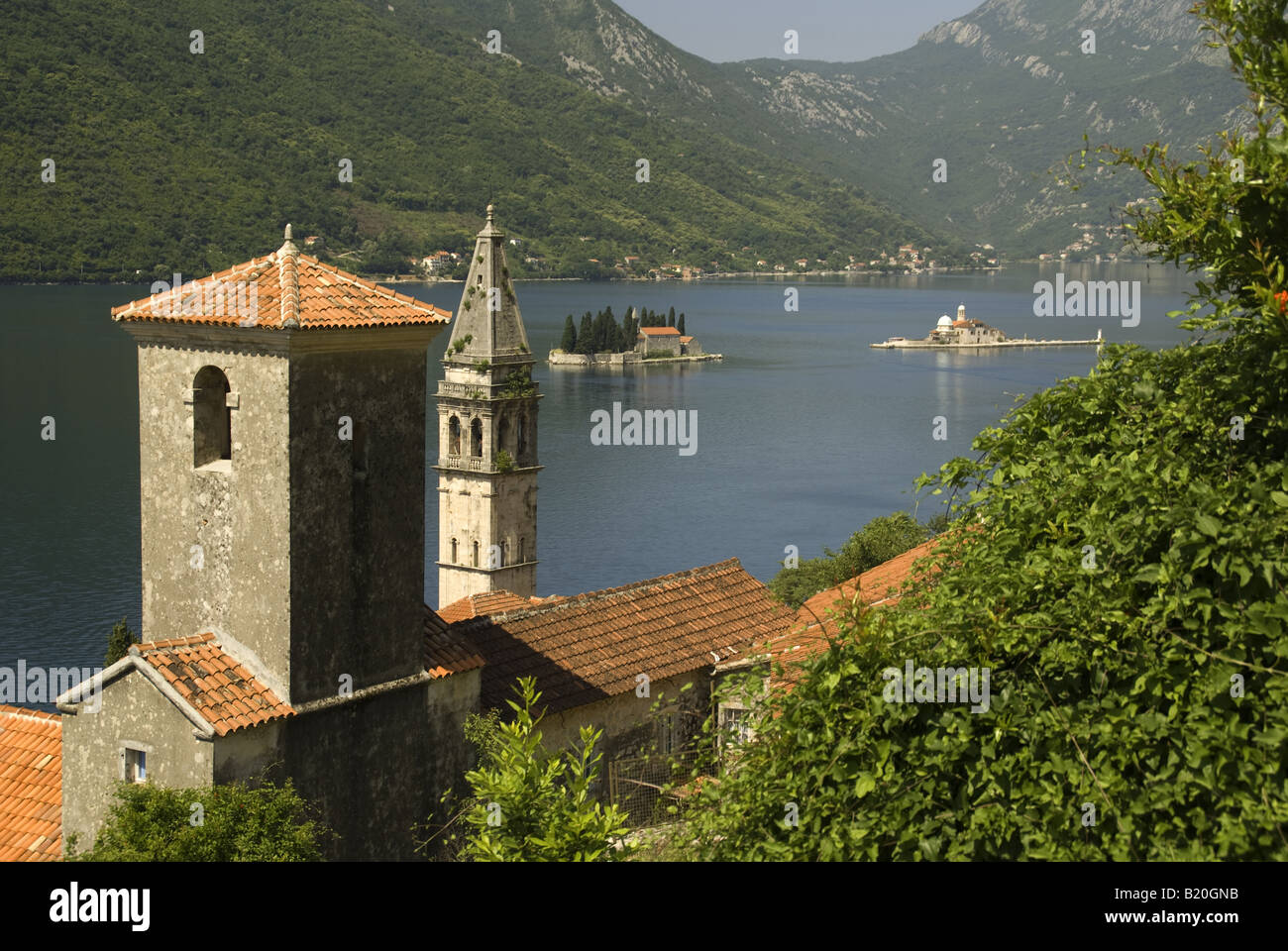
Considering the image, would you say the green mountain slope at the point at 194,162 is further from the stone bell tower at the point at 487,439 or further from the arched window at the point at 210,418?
the arched window at the point at 210,418

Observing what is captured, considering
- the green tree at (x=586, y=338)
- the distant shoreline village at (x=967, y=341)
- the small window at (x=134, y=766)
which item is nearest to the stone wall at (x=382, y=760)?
the small window at (x=134, y=766)

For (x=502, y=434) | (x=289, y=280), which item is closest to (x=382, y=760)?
(x=289, y=280)

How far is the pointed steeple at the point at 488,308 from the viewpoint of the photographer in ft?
89.6

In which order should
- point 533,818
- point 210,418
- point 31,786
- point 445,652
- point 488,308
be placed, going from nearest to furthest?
point 533,818 → point 210,418 → point 31,786 → point 445,652 → point 488,308

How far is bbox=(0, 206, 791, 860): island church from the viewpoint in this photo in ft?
38.9

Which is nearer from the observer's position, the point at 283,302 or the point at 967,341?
the point at 283,302

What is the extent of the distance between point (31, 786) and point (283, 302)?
4.84 metres

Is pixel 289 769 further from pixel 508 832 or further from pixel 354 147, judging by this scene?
pixel 354 147

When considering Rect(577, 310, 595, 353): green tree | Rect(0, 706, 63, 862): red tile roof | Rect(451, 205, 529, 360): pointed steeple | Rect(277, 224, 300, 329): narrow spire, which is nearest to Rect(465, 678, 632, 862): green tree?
Rect(277, 224, 300, 329): narrow spire

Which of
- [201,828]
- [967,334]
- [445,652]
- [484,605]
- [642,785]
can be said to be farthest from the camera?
[967,334]

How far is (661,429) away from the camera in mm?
87438

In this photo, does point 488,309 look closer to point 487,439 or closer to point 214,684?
point 487,439

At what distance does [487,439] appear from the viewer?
92.5 feet
